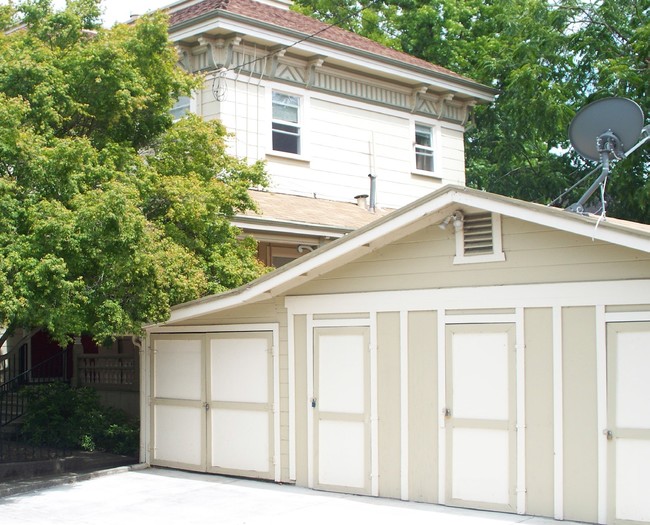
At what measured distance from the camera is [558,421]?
9664mm

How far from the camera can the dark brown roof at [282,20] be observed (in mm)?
18438

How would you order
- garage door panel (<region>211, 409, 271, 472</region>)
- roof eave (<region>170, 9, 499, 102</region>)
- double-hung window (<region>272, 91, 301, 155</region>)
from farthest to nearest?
double-hung window (<region>272, 91, 301, 155</region>), roof eave (<region>170, 9, 499, 102</region>), garage door panel (<region>211, 409, 271, 472</region>)

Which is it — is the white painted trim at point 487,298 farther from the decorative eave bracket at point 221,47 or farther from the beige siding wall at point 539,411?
the decorative eave bracket at point 221,47

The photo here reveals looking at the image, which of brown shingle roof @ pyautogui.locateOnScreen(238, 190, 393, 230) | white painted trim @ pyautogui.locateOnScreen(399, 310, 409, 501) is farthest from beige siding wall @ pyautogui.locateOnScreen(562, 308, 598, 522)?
brown shingle roof @ pyautogui.locateOnScreen(238, 190, 393, 230)

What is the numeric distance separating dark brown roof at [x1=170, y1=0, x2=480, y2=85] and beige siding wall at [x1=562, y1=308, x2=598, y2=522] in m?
9.72

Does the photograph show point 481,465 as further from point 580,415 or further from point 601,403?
point 601,403

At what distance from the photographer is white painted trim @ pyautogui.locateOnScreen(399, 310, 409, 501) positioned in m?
10.8

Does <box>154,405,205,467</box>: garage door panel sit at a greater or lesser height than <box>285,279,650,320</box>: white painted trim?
lesser

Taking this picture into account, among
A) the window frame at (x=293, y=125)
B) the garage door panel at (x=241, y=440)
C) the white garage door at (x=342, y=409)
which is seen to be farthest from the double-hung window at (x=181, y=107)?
the white garage door at (x=342, y=409)

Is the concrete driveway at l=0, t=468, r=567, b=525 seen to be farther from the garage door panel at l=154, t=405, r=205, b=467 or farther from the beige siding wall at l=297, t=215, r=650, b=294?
the beige siding wall at l=297, t=215, r=650, b=294

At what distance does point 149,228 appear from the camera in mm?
12250

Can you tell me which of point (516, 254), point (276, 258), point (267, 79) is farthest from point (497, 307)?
point (267, 79)

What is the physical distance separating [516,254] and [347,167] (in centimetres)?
→ 1005

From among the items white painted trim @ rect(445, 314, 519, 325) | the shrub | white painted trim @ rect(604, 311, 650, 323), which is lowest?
the shrub
